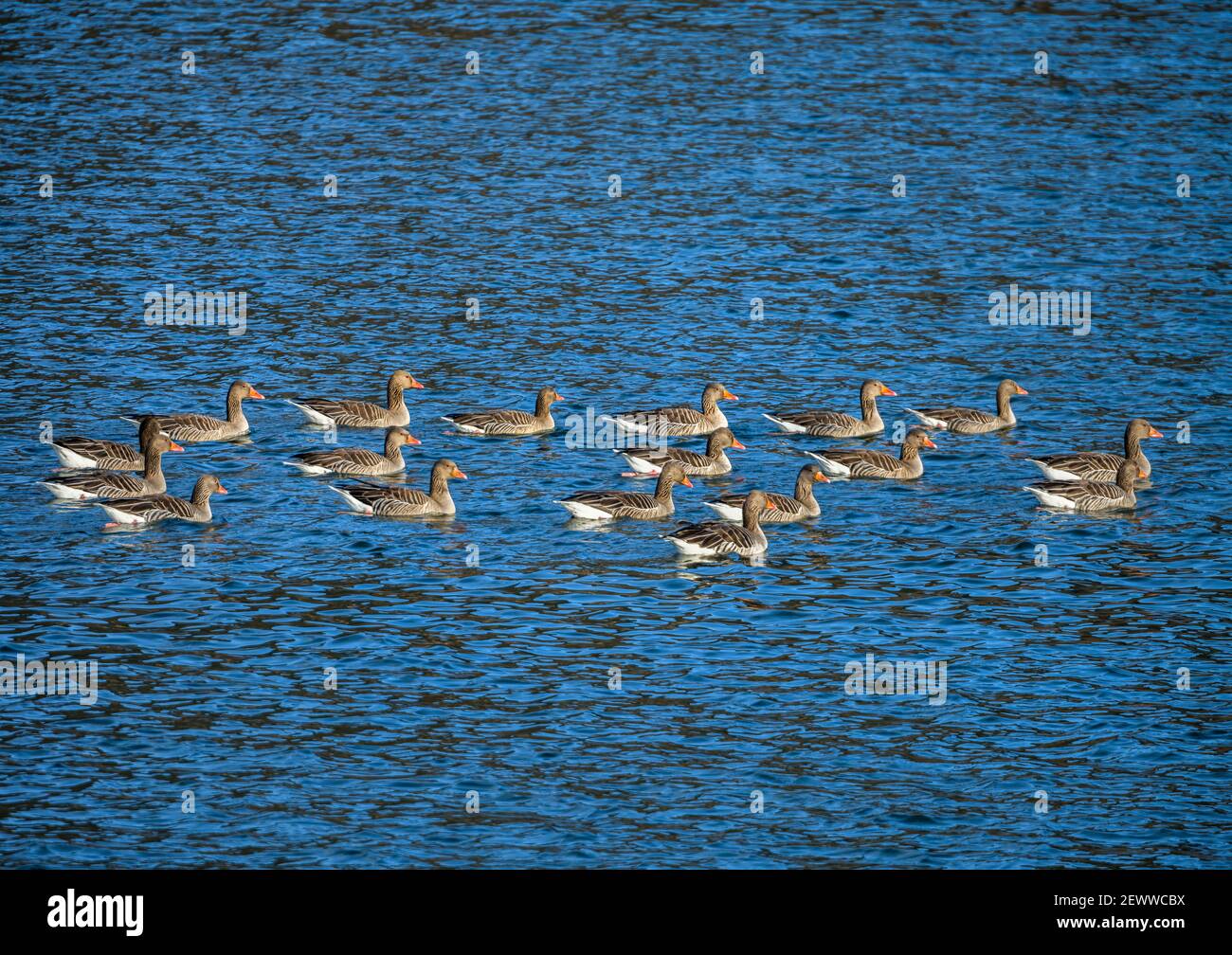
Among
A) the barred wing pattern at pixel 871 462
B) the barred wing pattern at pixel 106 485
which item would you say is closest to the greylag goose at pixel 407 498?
the barred wing pattern at pixel 106 485

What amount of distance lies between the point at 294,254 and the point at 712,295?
883cm

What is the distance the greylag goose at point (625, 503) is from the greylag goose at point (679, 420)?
2366 millimetres

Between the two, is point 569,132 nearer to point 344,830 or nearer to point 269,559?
point 269,559

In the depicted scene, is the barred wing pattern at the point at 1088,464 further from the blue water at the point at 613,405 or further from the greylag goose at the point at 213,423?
the greylag goose at the point at 213,423

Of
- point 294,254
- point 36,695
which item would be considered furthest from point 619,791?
point 294,254

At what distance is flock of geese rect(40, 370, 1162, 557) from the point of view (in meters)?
24.7

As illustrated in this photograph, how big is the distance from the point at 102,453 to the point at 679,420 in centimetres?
862

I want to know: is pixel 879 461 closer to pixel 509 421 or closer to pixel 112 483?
pixel 509 421

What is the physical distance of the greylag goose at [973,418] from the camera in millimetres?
28594

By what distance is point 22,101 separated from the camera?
4566 centimetres

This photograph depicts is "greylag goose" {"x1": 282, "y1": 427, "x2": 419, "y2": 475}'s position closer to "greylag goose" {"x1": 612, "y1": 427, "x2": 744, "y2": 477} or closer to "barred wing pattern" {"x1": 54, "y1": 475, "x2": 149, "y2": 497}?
"barred wing pattern" {"x1": 54, "y1": 475, "x2": 149, "y2": 497}

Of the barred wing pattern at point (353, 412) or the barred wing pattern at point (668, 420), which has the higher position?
the barred wing pattern at point (353, 412)

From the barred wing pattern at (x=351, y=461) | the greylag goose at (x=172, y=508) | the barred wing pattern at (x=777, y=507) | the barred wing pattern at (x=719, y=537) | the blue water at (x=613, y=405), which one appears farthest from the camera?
the barred wing pattern at (x=351, y=461)

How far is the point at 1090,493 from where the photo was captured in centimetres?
2547
